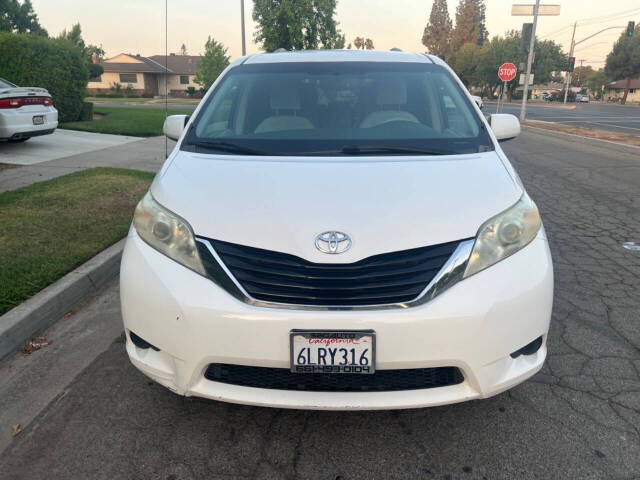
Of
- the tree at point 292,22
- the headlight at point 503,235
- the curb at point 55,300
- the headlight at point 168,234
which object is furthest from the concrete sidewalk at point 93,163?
the tree at point 292,22

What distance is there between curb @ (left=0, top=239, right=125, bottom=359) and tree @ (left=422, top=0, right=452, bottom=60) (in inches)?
4241

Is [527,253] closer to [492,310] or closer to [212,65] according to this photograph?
[492,310]

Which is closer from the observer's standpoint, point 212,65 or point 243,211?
point 243,211

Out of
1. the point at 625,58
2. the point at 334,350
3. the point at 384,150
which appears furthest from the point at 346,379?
the point at 625,58

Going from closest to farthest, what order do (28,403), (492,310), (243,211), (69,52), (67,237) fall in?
1. (492,310)
2. (243,211)
3. (28,403)
4. (67,237)
5. (69,52)

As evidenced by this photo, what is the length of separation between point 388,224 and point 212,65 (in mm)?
58560

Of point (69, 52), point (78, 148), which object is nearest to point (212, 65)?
point (69, 52)

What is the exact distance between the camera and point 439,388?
2061 mm

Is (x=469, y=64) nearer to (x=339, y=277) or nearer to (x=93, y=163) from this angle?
(x=93, y=163)

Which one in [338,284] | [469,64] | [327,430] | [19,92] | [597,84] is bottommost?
[327,430]

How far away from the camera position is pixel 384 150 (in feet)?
9.11

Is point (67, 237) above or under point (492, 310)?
under

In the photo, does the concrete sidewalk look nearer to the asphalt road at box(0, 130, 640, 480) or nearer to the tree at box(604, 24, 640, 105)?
the asphalt road at box(0, 130, 640, 480)

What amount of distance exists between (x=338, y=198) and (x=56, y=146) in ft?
34.2
